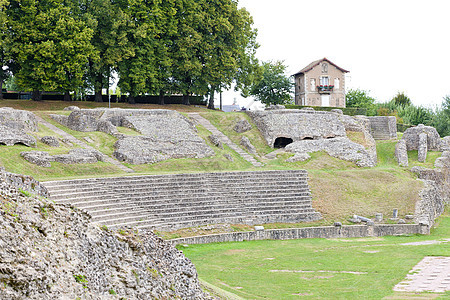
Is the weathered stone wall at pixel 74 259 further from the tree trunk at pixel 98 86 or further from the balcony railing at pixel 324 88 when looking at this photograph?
the balcony railing at pixel 324 88

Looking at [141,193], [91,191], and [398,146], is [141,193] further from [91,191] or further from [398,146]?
[398,146]

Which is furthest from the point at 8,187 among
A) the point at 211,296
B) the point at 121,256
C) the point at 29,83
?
the point at 29,83

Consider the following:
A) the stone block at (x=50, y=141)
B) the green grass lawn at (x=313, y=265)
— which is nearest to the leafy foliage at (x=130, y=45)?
the stone block at (x=50, y=141)

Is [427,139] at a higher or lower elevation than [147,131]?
lower

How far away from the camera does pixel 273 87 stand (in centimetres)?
6769

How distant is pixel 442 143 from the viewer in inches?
1772

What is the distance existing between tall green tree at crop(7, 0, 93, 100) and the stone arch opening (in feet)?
56.9

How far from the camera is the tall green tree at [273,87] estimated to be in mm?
67500

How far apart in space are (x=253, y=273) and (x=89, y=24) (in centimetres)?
3403

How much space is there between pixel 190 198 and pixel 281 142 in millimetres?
19856

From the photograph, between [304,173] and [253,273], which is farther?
[304,173]

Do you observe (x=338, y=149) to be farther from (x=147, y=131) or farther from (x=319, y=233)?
(x=319, y=233)

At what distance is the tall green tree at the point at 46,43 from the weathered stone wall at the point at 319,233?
2566 centimetres

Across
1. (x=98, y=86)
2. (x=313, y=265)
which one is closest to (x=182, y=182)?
(x=313, y=265)
